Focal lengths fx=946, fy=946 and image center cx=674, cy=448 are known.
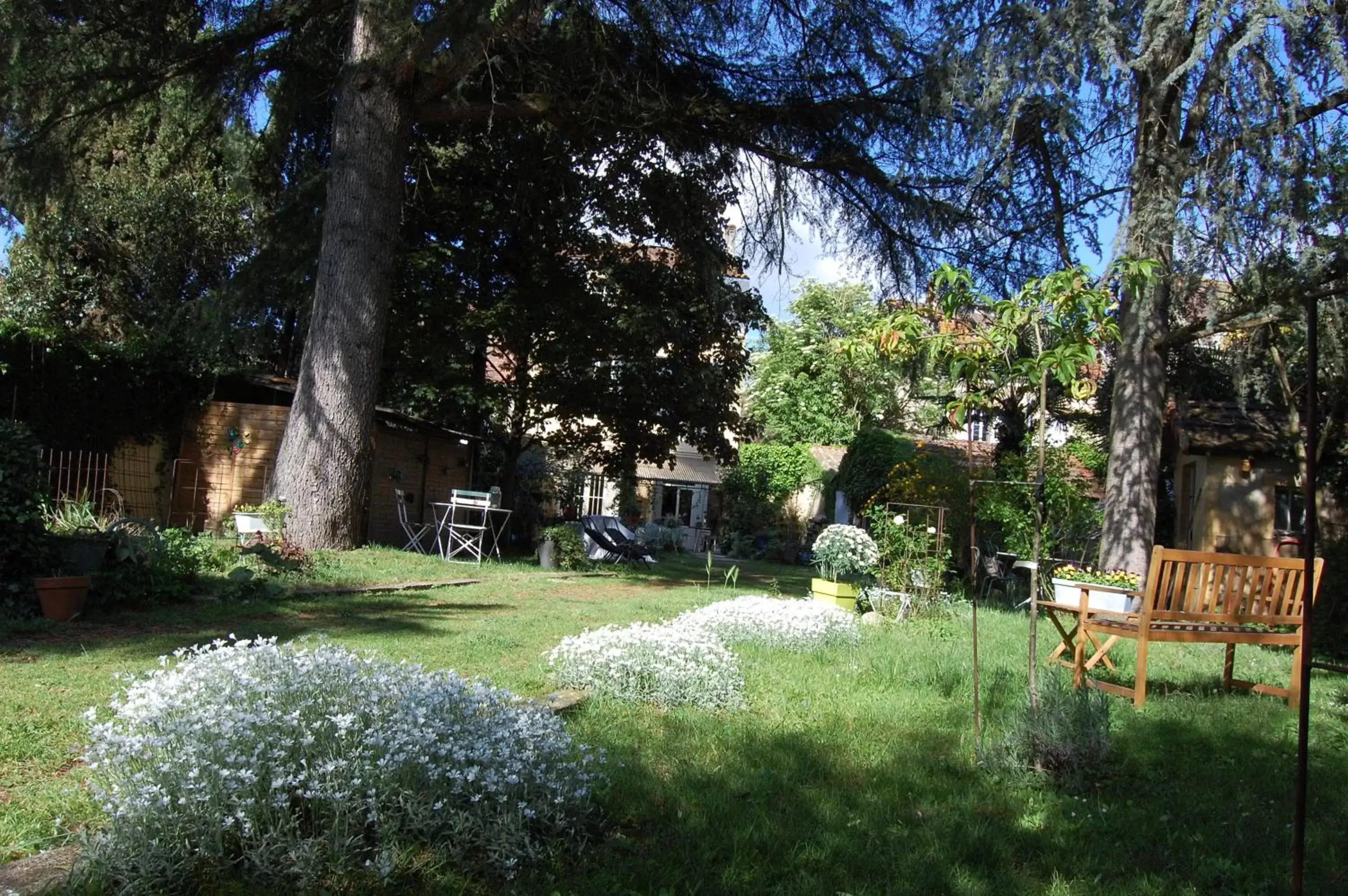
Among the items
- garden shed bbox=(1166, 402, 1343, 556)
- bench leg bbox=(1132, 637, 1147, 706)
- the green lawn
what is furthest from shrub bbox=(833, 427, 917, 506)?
bench leg bbox=(1132, 637, 1147, 706)

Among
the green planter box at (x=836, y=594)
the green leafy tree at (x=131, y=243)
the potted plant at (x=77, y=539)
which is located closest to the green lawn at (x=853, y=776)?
the potted plant at (x=77, y=539)

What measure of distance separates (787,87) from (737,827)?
10.5 m

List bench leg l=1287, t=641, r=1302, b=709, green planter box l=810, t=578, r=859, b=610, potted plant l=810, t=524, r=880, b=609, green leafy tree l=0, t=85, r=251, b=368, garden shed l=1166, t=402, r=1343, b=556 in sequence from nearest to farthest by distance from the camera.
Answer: bench leg l=1287, t=641, r=1302, b=709
green planter box l=810, t=578, r=859, b=610
potted plant l=810, t=524, r=880, b=609
garden shed l=1166, t=402, r=1343, b=556
green leafy tree l=0, t=85, r=251, b=368

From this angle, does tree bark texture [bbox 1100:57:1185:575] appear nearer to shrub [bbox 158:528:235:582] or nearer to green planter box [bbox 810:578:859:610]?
green planter box [bbox 810:578:859:610]

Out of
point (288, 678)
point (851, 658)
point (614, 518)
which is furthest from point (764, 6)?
point (288, 678)

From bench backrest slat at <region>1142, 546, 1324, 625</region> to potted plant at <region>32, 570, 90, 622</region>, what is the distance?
265 inches

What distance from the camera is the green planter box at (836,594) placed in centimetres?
882

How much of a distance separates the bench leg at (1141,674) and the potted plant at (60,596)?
667 centimetres

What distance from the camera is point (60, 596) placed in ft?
20.8

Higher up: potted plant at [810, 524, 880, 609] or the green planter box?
potted plant at [810, 524, 880, 609]

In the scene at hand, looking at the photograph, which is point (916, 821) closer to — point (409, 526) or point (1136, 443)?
point (1136, 443)

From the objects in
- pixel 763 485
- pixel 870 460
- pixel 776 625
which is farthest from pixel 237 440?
pixel 763 485

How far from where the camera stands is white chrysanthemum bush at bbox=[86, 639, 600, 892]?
242 cm

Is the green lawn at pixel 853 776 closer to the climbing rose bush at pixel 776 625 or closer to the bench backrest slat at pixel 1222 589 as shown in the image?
the climbing rose bush at pixel 776 625
